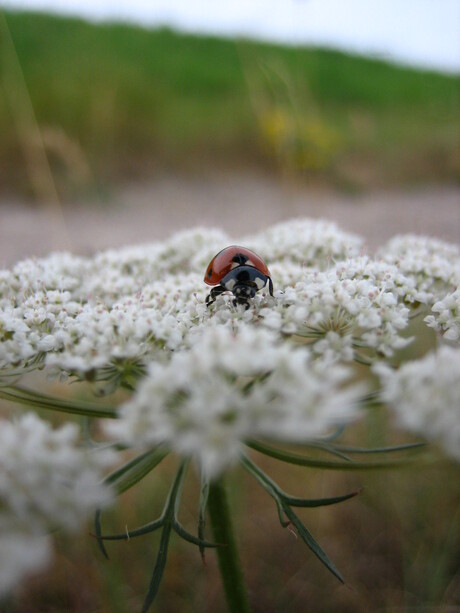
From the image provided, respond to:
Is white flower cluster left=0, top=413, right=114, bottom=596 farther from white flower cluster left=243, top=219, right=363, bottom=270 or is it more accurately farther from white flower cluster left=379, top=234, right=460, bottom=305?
white flower cluster left=243, top=219, right=363, bottom=270

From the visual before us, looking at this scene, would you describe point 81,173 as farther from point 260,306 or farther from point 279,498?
point 279,498

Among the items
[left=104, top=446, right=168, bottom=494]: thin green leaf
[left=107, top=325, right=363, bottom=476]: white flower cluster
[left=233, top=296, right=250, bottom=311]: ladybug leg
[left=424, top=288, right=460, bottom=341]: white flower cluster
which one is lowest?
[left=104, top=446, right=168, bottom=494]: thin green leaf

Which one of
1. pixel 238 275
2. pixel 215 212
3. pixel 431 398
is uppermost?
pixel 215 212

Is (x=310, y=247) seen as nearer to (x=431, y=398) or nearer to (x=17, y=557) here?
(x=431, y=398)

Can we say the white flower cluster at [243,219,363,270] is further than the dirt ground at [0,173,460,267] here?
No

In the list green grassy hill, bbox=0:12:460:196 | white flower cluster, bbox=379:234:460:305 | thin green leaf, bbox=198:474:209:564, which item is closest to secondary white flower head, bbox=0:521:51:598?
thin green leaf, bbox=198:474:209:564

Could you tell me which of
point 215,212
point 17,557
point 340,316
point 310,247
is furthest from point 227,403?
point 215,212

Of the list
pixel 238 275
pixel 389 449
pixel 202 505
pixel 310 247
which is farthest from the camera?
pixel 310 247
